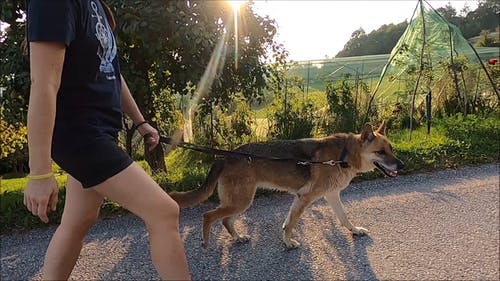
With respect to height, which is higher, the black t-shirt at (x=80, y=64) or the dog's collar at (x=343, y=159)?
the black t-shirt at (x=80, y=64)

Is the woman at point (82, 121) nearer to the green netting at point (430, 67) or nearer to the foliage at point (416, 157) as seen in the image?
the foliage at point (416, 157)

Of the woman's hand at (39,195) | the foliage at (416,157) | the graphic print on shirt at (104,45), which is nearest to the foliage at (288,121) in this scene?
the foliage at (416,157)

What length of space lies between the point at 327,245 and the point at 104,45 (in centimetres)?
291

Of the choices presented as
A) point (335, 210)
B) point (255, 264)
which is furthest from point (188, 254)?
point (335, 210)

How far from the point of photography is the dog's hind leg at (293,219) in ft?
13.6

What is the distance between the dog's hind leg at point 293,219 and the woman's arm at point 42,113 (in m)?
2.66

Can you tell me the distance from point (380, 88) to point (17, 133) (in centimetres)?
781

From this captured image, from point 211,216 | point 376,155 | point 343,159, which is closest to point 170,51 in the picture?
point 211,216

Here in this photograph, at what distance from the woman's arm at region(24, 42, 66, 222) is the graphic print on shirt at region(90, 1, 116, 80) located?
257 millimetres

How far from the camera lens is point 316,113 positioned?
8.83 meters

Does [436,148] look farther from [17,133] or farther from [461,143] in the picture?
[17,133]

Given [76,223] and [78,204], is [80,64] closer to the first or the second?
[78,204]

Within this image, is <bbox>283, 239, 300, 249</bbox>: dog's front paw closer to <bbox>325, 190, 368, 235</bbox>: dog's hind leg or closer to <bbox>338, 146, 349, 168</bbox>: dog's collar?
<bbox>325, 190, 368, 235</bbox>: dog's hind leg

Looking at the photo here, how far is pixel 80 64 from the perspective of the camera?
2006 mm
